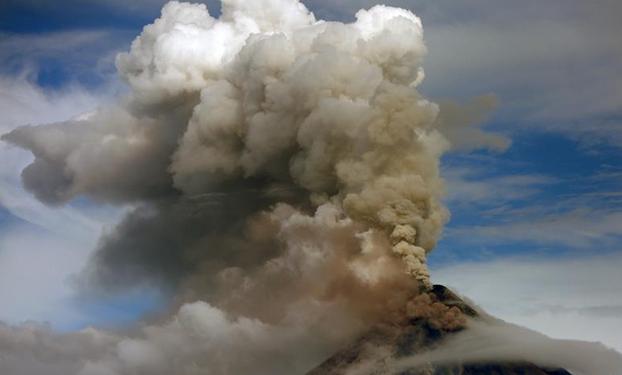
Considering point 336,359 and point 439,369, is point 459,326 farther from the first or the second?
point 336,359

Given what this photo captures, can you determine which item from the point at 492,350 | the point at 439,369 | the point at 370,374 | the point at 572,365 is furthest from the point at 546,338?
the point at 370,374

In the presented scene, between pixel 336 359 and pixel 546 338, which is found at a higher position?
pixel 546 338

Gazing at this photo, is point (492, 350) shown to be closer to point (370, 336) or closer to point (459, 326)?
point (459, 326)

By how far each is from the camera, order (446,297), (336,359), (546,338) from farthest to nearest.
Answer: (546,338), (336,359), (446,297)

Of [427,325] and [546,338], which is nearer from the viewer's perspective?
[427,325]

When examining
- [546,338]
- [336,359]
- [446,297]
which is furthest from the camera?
[546,338]

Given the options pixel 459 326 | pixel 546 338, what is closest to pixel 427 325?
pixel 459 326
